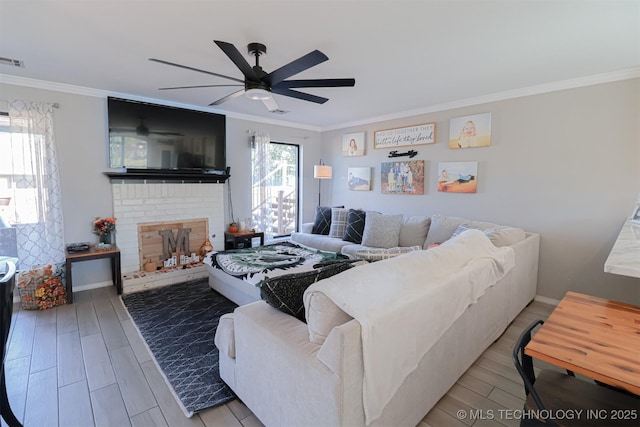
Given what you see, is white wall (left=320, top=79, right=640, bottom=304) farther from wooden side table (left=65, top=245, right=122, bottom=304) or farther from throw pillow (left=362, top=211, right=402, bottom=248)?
wooden side table (left=65, top=245, right=122, bottom=304)

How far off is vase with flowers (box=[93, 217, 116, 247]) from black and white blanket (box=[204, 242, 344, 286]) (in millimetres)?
1447

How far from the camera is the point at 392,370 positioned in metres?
1.34

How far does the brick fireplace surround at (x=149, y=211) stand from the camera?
4.00 meters

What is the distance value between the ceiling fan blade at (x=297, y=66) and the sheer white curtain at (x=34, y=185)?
304 centimetres

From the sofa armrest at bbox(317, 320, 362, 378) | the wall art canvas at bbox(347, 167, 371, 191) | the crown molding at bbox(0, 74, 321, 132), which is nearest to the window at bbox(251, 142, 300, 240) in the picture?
the crown molding at bbox(0, 74, 321, 132)

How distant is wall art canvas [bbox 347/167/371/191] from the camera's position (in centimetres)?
539

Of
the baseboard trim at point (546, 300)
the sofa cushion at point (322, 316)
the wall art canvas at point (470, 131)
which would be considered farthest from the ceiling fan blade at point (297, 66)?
the baseboard trim at point (546, 300)

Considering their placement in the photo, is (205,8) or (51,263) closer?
(205,8)

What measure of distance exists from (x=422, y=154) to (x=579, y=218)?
209 centimetres

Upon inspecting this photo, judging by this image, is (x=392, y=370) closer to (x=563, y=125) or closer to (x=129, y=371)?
(x=129, y=371)

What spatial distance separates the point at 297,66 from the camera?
83.5 inches

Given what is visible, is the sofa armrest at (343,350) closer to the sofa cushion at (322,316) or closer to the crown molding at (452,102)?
the sofa cushion at (322,316)

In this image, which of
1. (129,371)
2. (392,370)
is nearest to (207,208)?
(129,371)

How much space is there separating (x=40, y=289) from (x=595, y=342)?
4693 mm
